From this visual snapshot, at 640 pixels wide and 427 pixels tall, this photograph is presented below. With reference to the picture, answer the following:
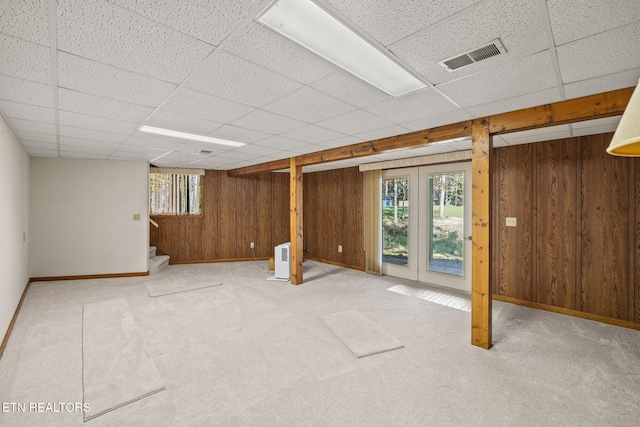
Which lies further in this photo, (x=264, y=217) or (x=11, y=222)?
(x=264, y=217)

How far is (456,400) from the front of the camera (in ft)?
7.04

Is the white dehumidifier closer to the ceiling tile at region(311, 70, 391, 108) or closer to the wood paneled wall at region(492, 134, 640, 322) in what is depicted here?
the wood paneled wall at region(492, 134, 640, 322)

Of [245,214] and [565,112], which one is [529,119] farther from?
[245,214]

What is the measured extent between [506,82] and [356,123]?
1.37 meters

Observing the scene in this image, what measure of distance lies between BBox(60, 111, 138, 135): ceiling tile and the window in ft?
11.5

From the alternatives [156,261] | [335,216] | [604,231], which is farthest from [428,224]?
[156,261]

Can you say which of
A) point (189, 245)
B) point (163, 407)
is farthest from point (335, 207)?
point (163, 407)

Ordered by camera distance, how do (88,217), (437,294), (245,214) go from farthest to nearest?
(245,214) < (88,217) < (437,294)

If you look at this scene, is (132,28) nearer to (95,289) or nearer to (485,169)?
(485,169)

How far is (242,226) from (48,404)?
5.55 metres

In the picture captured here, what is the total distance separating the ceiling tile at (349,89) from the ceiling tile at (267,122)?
740 mm

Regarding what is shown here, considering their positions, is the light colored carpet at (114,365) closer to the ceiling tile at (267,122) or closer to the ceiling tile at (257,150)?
the ceiling tile at (267,122)

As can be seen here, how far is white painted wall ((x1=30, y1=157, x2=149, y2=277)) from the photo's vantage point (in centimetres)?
524

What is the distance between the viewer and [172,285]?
5121 millimetres
